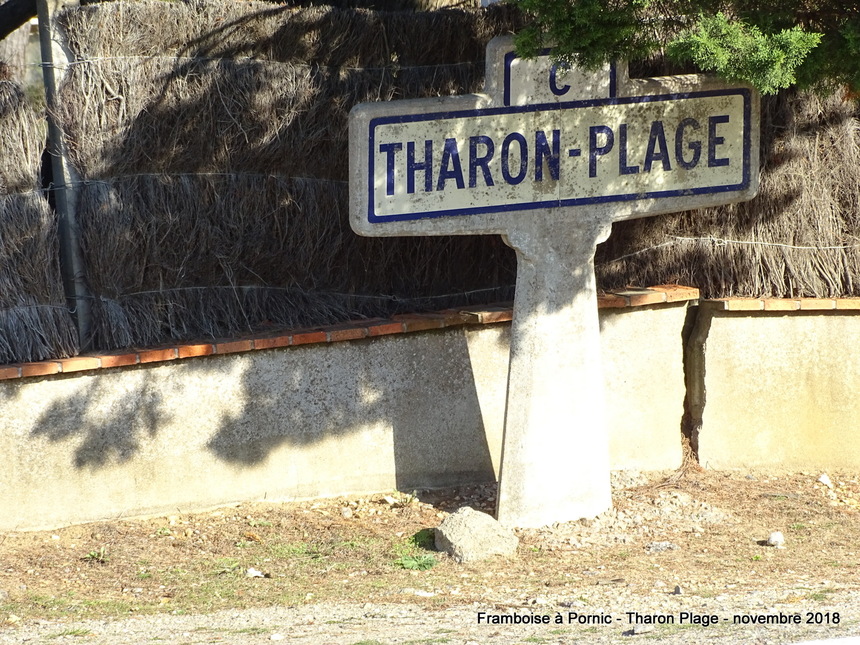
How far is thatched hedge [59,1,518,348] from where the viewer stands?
244 inches

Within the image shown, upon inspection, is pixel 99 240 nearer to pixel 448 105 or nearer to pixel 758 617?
pixel 448 105

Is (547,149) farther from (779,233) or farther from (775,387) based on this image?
(775,387)

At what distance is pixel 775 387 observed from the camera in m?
7.15

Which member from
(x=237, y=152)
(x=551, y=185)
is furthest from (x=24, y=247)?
(x=551, y=185)

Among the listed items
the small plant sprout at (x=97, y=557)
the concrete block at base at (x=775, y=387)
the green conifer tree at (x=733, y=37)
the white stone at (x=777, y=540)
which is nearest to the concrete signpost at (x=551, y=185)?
the green conifer tree at (x=733, y=37)

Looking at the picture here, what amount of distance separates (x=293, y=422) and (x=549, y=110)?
2402mm

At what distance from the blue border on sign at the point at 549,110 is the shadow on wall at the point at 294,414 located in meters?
1.12

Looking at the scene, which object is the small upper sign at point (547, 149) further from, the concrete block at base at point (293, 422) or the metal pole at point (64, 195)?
the metal pole at point (64, 195)

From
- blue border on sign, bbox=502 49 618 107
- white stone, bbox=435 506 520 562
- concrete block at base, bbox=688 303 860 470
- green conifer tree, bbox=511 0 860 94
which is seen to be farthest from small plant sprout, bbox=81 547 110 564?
concrete block at base, bbox=688 303 860 470

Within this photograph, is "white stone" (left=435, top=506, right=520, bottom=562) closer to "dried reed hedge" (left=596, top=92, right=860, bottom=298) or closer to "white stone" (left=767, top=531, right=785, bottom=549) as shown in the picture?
"white stone" (left=767, top=531, right=785, bottom=549)

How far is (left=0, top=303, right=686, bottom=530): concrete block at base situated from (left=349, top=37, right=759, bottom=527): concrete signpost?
2.40 feet

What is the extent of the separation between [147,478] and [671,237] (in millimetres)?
3761

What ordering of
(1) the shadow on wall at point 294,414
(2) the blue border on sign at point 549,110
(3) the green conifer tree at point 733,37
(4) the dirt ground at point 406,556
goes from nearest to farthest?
1. (3) the green conifer tree at point 733,37
2. (4) the dirt ground at point 406,556
3. (2) the blue border on sign at point 549,110
4. (1) the shadow on wall at point 294,414

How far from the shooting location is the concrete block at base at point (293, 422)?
19.5 feet
